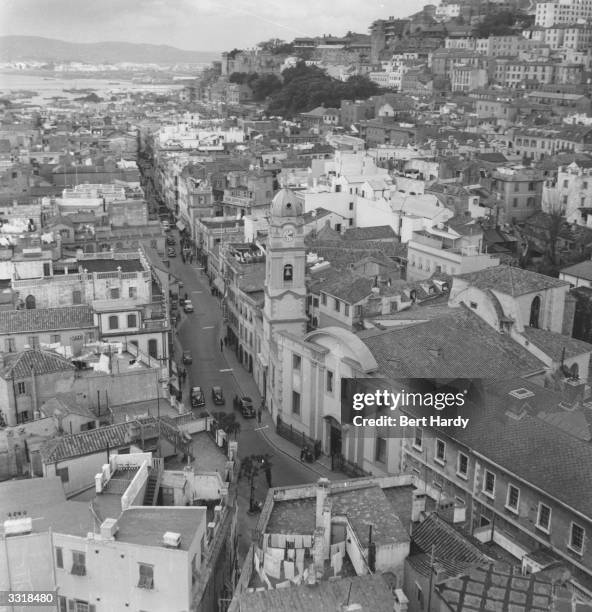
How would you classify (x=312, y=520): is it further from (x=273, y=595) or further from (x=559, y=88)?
(x=559, y=88)

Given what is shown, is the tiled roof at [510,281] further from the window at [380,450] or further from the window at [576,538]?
the window at [576,538]

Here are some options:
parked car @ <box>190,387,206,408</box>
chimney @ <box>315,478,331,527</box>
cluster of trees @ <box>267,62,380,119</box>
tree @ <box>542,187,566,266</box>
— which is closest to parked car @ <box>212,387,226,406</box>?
parked car @ <box>190,387,206,408</box>

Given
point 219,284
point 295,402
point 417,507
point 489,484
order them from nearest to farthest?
point 417,507
point 489,484
point 295,402
point 219,284

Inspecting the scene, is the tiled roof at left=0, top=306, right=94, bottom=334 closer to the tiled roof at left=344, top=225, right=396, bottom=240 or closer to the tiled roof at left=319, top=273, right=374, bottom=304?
the tiled roof at left=319, top=273, right=374, bottom=304

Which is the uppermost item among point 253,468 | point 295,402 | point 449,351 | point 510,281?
point 510,281

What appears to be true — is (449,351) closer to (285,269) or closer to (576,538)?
(285,269)

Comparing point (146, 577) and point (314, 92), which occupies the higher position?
point (314, 92)

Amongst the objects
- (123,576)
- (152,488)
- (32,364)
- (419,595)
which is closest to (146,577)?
(123,576)
